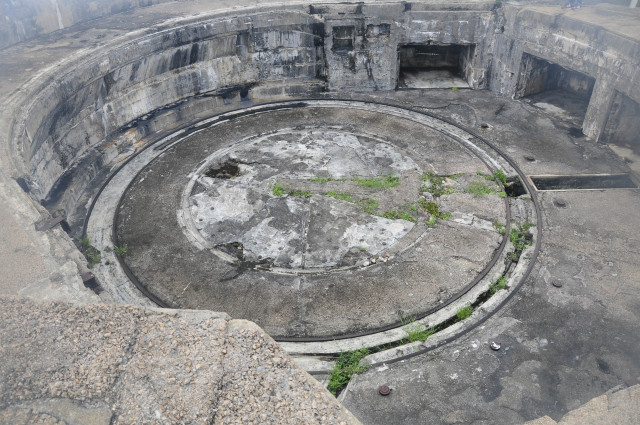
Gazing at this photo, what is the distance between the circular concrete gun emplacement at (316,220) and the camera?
684 centimetres

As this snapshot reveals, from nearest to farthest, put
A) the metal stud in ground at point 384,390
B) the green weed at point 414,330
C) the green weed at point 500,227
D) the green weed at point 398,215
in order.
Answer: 1. the metal stud in ground at point 384,390
2. the green weed at point 414,330
3. the green weed at point 500,227
4. the green weed at point 398,215

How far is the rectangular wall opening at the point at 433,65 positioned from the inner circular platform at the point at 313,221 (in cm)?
240

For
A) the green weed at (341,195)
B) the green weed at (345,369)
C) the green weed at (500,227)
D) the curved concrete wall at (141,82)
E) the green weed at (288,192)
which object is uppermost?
the curved concrete wall at (141,82)

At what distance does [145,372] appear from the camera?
3.52 metres

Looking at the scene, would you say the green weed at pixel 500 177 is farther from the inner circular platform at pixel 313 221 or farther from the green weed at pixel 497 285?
the green weed at pixel 497 285

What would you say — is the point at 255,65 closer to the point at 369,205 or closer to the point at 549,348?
the point at 369,205

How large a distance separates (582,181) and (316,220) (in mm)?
5045

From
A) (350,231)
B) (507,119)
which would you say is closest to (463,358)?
(350,231)

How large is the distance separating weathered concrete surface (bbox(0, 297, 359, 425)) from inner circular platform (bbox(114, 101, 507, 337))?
107 inches

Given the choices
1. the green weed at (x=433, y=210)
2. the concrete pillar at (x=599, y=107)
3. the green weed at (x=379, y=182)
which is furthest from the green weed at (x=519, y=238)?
the concrete pillar at (x=599, y=107)

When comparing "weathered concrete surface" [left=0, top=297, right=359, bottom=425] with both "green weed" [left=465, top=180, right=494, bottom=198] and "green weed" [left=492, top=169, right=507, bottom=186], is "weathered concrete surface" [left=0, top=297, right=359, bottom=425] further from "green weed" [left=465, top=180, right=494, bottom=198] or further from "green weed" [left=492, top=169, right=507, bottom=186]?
"green weed" [left=492, top=169, right=507, bottom=186]

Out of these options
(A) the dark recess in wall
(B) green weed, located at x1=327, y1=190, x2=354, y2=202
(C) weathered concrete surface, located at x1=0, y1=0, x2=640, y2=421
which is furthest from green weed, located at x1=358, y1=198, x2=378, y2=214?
(A) the dark recess in wall

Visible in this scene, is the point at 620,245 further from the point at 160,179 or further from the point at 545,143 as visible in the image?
the point at 160,179

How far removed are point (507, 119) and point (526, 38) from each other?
6.33 feet
